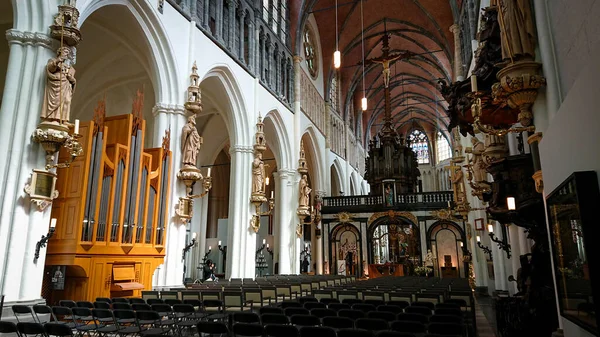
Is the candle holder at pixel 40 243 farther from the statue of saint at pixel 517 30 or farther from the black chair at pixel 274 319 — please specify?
the statue of saint at pixel 517 30

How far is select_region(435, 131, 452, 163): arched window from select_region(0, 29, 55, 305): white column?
1778 inches

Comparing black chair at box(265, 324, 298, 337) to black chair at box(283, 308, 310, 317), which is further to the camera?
black chair at box(283, 308, 310, 317)

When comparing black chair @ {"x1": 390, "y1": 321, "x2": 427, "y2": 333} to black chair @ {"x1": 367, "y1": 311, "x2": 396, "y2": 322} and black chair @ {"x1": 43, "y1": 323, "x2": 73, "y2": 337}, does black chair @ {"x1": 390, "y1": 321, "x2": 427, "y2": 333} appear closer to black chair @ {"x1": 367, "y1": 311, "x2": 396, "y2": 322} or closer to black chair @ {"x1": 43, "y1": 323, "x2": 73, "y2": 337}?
black chair @ {"x1": 367, "y1": 311, "x2": 396, "y2": 322}

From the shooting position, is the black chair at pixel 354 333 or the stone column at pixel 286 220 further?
the stone column at pixel 286 220

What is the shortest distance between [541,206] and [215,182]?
23778mm

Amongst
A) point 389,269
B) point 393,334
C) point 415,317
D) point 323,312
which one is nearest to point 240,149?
point 389,269

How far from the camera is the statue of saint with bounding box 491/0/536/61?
5529 mm

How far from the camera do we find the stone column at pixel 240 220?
A: 53.2ft

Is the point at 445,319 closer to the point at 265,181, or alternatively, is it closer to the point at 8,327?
the point at 8,327

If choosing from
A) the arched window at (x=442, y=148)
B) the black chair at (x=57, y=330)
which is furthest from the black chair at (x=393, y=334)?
the arched window at (x=442, y=148)

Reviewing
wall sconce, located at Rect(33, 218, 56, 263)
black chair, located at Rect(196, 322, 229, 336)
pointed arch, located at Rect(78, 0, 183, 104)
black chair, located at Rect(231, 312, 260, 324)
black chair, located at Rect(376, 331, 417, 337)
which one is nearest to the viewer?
black chair, located at Rect(376, 331, 417, 337)

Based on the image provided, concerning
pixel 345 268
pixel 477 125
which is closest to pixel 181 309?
pixel 477 125

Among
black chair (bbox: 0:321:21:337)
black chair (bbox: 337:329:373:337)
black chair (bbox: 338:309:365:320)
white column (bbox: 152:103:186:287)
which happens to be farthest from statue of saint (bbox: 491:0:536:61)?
white column (bbox: 152:103:186:287)

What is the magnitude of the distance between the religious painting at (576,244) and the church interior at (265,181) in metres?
0.02
